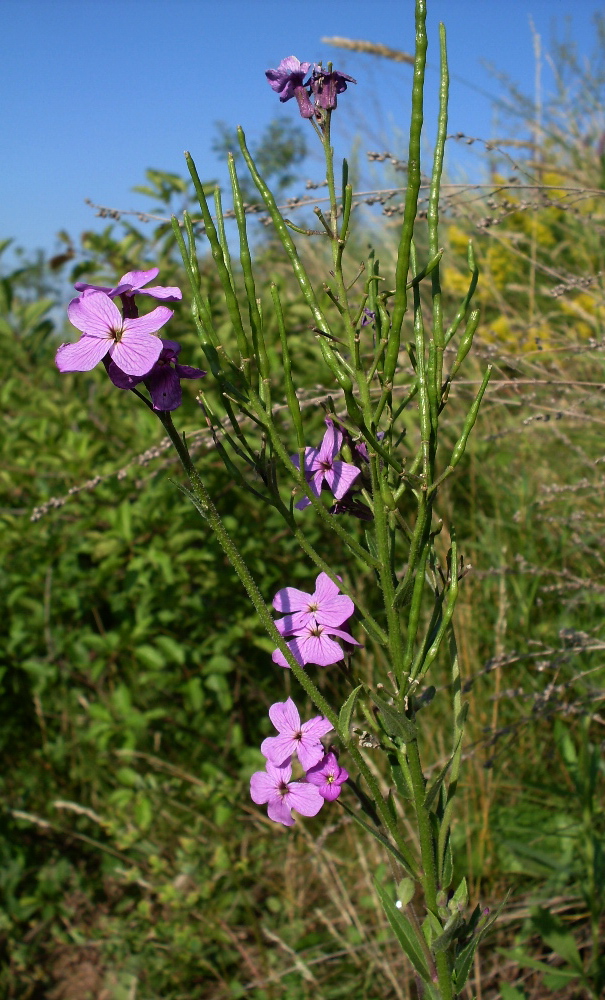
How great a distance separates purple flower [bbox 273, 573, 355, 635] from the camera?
→ 0.73 m

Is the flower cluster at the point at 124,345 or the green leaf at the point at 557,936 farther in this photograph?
the green leaf at the point at 557,936

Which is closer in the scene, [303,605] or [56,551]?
[303,605]

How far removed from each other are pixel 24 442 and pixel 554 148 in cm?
399

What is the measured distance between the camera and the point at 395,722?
70 cm

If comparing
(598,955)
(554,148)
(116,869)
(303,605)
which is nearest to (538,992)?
(598,955)

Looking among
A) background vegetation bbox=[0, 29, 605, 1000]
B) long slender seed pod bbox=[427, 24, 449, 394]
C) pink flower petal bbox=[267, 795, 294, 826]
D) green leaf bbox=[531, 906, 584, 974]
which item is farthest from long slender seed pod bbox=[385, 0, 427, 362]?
green leaf bbox=[531, 906, 584, 974]

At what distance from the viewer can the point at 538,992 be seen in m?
1.58

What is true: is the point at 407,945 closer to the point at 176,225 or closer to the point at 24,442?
the point at 176,225

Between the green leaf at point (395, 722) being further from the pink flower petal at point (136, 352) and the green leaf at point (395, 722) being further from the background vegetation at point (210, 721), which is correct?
the background vegetation at point (210, 721)

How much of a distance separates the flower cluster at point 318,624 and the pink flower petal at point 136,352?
259 mm

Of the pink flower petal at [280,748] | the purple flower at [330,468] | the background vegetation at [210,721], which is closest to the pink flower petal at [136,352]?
the purple flower at [330,468]

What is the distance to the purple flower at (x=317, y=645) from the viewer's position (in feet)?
2.39

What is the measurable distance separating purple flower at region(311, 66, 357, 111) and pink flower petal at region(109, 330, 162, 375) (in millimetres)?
301

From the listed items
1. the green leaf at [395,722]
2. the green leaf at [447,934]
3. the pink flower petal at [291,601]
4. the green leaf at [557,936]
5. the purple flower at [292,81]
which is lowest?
the green leaf at [557,936]
